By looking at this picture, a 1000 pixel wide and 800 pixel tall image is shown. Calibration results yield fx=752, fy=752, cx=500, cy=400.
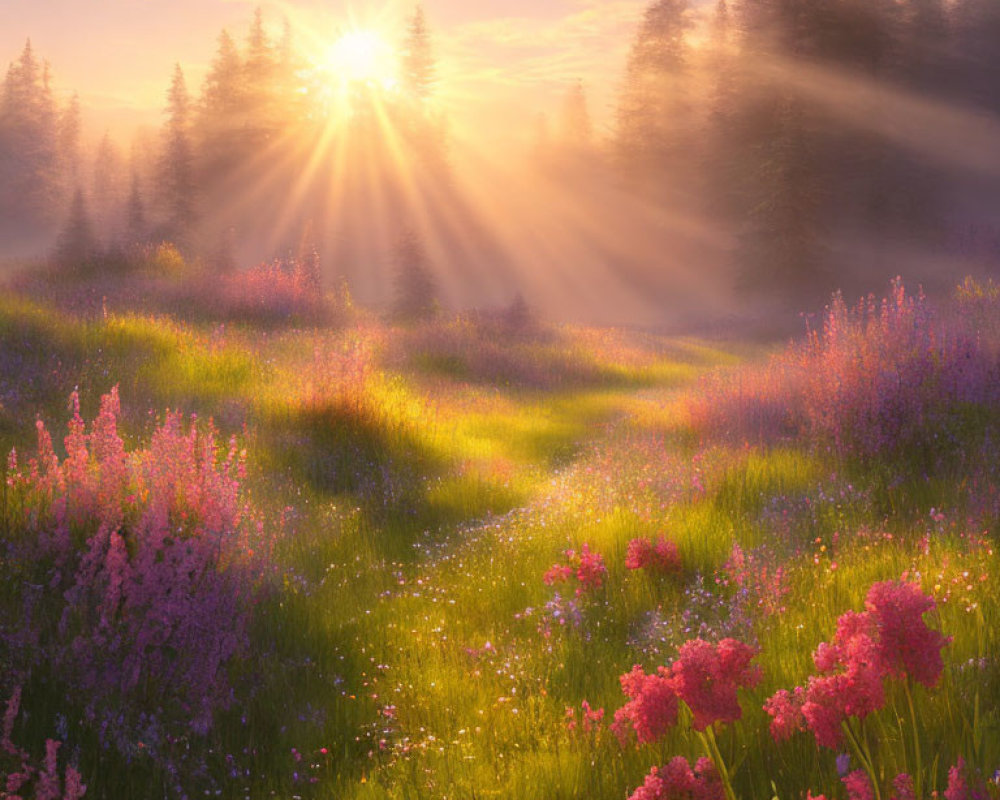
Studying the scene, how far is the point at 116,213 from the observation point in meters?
57.7

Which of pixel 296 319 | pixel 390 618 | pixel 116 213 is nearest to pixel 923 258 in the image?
pixel 296 319

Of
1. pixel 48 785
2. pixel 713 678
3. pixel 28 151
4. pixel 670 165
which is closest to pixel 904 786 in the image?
pixel 713 678

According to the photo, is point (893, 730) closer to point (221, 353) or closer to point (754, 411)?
point (754, 411)

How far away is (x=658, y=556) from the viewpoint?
4.65 metres

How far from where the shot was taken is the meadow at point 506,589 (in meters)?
2.45

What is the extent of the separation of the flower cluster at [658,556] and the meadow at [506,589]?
0.02m

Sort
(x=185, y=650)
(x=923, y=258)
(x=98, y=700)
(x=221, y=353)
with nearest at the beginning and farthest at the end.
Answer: (x=98, y=700)
(x=185, y=650)
(x=221, y=353)
(x=923, y=258)

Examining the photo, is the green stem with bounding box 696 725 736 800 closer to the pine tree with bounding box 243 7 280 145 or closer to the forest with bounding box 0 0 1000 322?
the forest with bounding box 0 0 1000 322

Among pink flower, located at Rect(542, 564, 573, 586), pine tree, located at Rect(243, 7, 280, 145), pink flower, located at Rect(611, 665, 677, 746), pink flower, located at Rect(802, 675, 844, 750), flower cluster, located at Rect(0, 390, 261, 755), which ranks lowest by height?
pink flower, located at Rect(542, 564, 573, 586)

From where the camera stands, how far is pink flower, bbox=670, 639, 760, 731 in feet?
6.47

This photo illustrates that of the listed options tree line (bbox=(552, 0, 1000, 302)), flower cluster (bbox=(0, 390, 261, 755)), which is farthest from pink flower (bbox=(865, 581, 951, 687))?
tree line (bbox=(552, 0, 1000, 302))

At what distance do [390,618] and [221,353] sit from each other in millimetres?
7029

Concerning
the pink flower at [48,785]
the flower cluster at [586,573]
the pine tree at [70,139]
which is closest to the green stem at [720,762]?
the pink flower at [48,785]

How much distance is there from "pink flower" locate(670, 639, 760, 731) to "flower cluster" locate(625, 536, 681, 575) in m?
2.52
